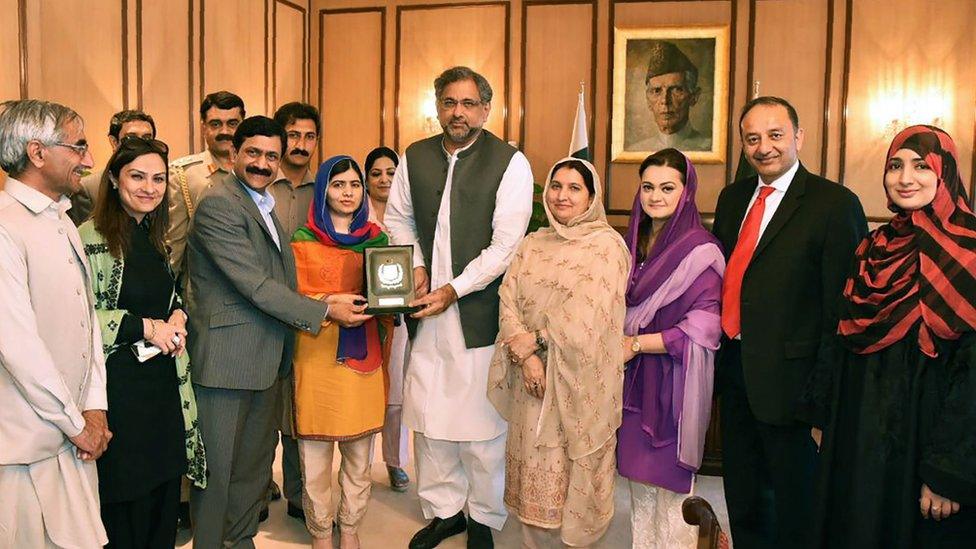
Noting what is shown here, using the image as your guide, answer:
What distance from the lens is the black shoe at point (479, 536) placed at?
10.6ft

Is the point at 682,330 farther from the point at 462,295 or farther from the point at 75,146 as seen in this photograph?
the point at 75,146

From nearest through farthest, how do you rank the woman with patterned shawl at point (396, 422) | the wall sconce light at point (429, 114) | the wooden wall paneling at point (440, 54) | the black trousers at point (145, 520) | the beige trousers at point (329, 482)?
the black trousers at point (145, 520), the beige trousers at point (329, 482), the woman with patterned shawl at point (396, 422), the wooden wall paneling at point (440, 54), the wall sconce light at point (429, 114)

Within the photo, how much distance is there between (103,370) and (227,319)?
0.52 metres

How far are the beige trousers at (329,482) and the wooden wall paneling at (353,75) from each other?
481cm

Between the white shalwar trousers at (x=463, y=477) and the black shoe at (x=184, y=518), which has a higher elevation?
the white shalwar trousers at (x=463, y=477)

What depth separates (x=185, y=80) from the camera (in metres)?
5.74

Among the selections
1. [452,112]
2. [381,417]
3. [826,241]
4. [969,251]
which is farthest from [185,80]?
[969,251]

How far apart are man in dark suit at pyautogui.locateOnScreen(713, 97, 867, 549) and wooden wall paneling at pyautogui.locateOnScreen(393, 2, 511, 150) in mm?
4588

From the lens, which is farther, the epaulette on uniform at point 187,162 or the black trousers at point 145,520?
the epaulette on uniform at point 187,162

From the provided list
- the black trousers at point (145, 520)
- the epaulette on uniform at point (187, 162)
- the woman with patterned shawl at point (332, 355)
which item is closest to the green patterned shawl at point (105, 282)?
the black trousers at point (145, 520)

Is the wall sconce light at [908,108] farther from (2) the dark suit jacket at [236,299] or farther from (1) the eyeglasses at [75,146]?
(1) the eyeglasses at [75,146]

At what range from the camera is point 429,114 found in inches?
288

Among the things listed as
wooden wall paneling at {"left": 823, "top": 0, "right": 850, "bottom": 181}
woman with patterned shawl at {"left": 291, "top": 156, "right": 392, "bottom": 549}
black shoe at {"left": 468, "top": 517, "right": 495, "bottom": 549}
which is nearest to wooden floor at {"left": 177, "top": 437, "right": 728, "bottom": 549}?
black shoe at {"left": 468, "top": 517, "right": 495, "bottom": 549}

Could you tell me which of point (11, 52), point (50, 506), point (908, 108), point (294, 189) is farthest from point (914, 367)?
point (908, 108)
